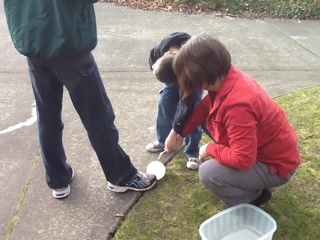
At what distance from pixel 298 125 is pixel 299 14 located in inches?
155

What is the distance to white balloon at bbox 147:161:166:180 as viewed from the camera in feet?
9.57

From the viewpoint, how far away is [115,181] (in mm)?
2746

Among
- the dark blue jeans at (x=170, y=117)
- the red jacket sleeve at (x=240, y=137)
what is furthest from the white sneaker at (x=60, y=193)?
the red jacket sleeve at (x=240, y=137)

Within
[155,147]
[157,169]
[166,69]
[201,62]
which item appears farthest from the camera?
[155,147]

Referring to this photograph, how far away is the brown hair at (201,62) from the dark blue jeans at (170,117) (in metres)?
0.73

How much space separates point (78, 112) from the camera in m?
2.48

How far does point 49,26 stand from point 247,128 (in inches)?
43.1

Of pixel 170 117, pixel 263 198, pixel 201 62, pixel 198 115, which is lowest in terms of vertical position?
pixel 263 198

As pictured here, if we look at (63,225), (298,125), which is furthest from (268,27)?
(63,225)

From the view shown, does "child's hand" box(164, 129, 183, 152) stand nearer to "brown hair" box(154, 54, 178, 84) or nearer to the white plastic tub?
"brown hair" box(154, 54, 178, 84)

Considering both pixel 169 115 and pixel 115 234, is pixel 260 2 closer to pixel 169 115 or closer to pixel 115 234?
pixel 169 115

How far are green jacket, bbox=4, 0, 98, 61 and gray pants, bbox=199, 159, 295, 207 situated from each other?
97cm

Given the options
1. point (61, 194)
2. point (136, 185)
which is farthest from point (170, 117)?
point (61, 194)

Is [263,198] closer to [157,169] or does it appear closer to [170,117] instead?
[157,169]
